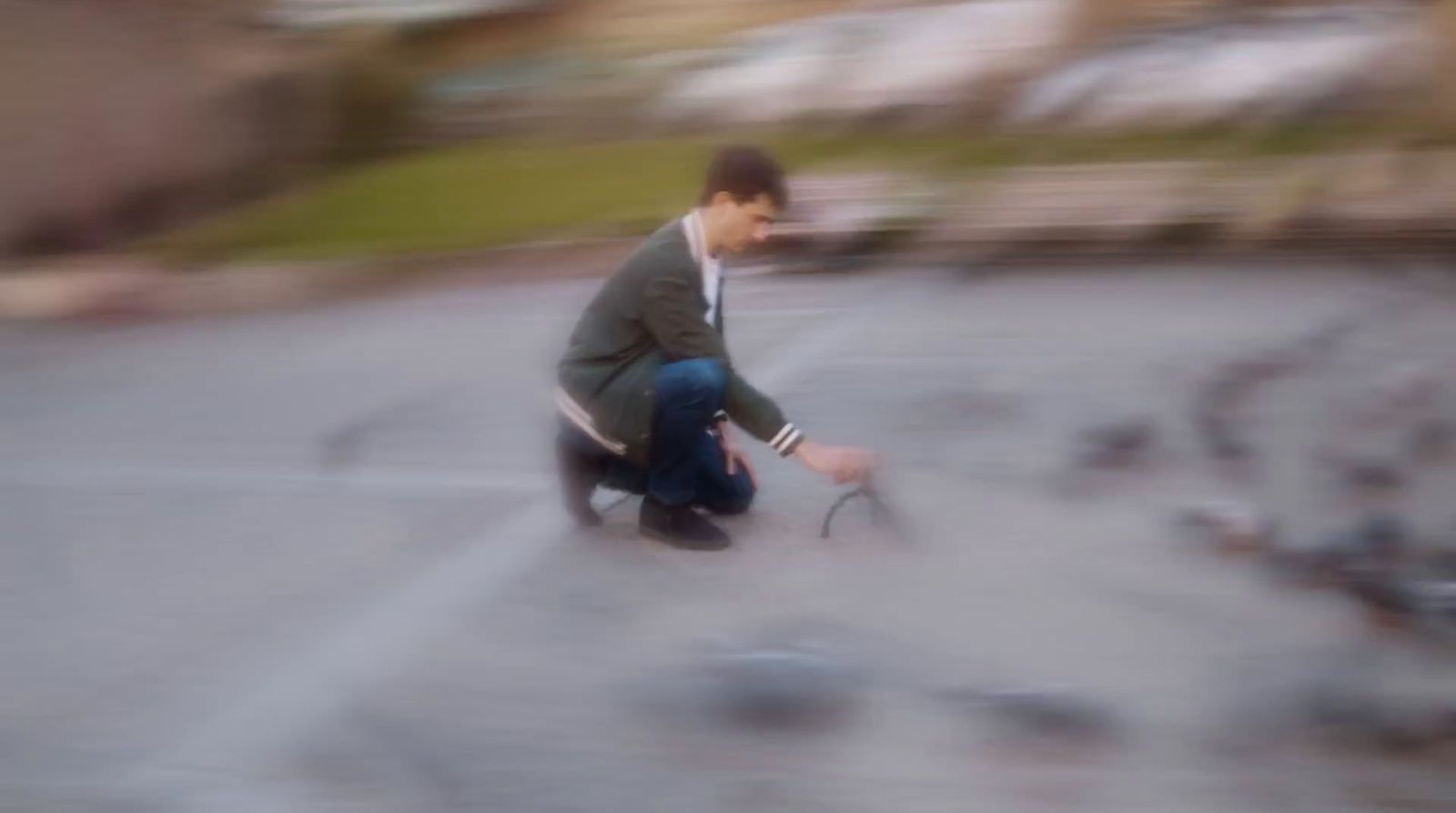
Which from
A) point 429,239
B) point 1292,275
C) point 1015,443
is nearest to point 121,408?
point 429,239

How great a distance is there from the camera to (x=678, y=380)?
557cm

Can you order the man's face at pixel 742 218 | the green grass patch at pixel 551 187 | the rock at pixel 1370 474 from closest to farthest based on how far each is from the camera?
1. the man's face at pixel 742 218
2. the rock at pixel 1370 474
3. the green grass patch at pixel 551 187

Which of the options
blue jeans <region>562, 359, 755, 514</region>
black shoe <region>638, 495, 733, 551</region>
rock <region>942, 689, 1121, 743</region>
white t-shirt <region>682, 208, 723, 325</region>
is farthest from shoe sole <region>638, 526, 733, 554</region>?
rock <region>942, 689, 1121, 743</region>

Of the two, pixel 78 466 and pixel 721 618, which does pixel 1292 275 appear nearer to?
pixel 721 618

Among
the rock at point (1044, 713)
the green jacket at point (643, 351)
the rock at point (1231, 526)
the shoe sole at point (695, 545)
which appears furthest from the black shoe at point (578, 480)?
the rock at point (1231, 526)

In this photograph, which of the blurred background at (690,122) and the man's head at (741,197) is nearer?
the man's head at (741,197)

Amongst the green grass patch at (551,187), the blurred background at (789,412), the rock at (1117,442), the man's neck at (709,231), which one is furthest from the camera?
the green grass patch at (551,187)

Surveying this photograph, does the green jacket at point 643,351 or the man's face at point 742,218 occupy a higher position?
the man's face at point 742,218

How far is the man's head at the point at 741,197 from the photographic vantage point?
5355mm

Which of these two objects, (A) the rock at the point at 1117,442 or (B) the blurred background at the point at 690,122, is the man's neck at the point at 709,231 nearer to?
(A) the rock at the point at 1117,442

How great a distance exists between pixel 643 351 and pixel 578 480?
0.51 metres

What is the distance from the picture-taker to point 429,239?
1086 centimetres

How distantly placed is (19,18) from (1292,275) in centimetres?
738

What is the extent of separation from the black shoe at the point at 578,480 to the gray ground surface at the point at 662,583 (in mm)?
74
